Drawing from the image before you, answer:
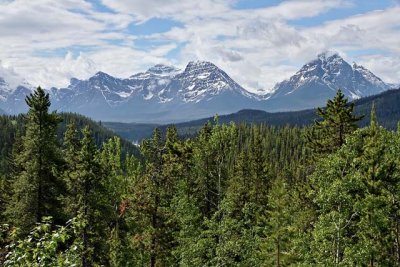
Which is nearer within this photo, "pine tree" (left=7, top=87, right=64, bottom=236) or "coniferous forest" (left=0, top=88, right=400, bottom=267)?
"coniferous forest" (left=0, top=88, right=400, bottom=267)

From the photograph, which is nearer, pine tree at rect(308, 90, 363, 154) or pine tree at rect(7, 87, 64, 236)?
pine tree at rect(7, 87, 64, 236)

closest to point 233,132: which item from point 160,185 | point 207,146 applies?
point 207,146

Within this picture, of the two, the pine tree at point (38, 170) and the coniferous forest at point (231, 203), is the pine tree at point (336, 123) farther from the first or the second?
the pine tree at point (38, 170)

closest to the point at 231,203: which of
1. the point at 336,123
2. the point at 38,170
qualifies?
the point at 336,123

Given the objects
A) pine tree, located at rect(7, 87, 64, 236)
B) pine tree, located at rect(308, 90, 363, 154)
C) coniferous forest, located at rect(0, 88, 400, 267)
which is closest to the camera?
coniferous forest, located at rect(0, 88, 400, 267)

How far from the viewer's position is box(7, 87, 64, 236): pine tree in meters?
34.3

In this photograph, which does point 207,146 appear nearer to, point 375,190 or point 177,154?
point 177,154

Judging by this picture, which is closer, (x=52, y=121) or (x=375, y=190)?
(x=375, y=190)

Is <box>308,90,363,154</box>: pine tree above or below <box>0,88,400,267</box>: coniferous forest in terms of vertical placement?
above

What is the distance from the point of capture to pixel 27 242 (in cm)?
1068

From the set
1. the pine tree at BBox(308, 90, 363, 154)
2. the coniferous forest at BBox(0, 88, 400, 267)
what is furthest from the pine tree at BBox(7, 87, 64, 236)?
the pine tree at BBox(308, 90, 363, 154)

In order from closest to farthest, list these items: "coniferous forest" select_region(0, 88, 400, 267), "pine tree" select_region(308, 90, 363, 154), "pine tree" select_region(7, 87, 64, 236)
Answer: "coniferous forest" select_region(0, 88, 400, 267) < "pine tree" select_region(7, 87, 64, 236) < "pine tree" select_region(308, 90, 363, 154)

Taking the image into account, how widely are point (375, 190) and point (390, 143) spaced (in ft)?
13.0

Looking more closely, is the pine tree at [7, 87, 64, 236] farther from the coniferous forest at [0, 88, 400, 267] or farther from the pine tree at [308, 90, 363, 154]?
the pine tree at [308, 90, 363, 154]
